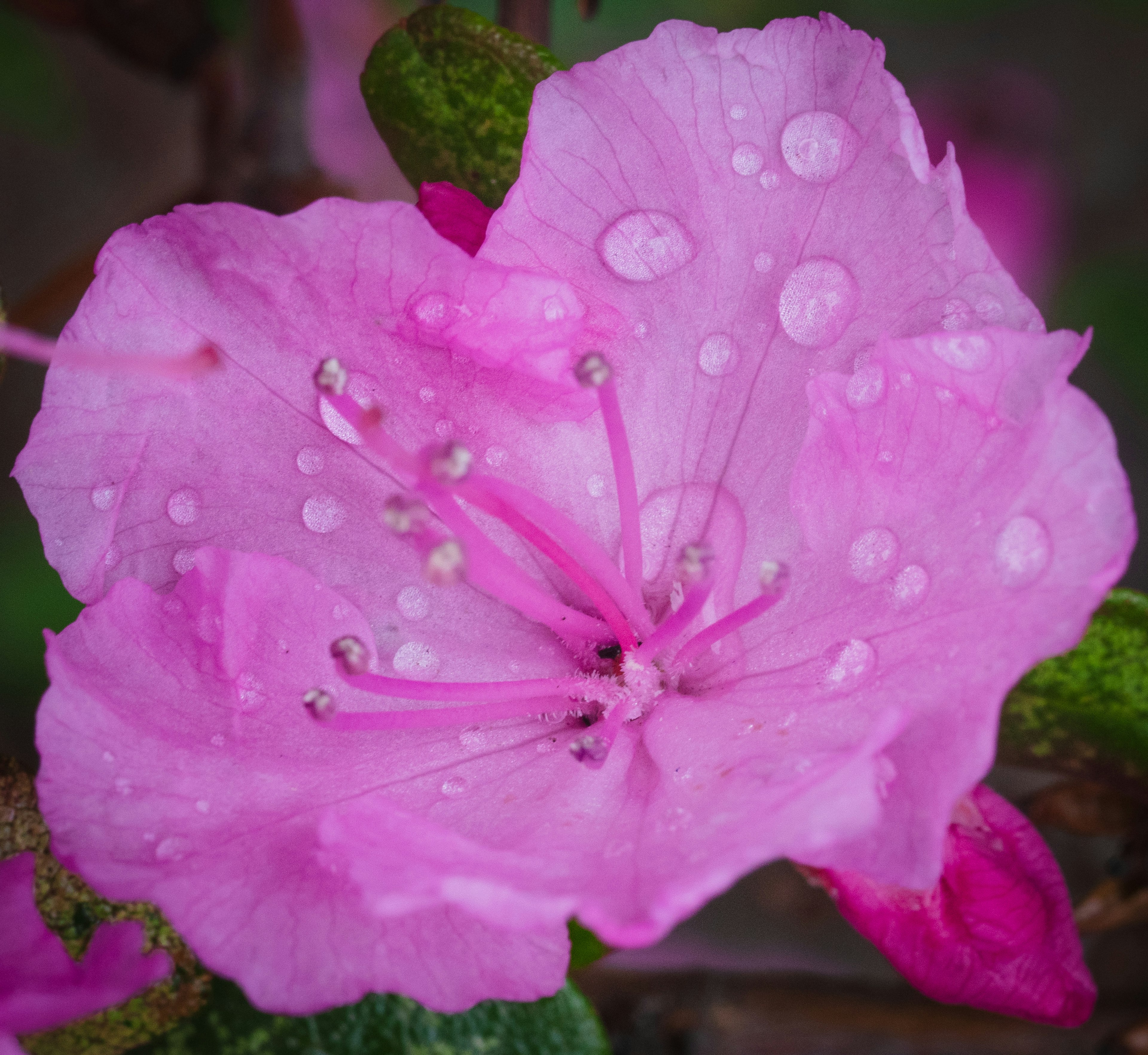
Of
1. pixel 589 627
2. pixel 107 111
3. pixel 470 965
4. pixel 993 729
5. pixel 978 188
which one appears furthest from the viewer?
pixel 107 111

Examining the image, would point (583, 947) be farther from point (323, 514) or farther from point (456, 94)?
point (456, 94)

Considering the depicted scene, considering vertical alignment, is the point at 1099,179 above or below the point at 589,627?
above

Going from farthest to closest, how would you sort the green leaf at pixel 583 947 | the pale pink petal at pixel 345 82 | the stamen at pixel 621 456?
the pale pink petal at pixel 345 82, the green leaf at pixel 583 947, the stamen at pixel 621 456

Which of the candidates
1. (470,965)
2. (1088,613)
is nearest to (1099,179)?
(1088,613)

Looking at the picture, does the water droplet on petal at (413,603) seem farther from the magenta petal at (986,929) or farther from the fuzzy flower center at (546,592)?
the magenta petal at (986,929)

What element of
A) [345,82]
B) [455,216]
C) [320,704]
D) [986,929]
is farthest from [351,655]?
[345,82]

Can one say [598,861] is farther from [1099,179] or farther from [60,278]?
[1099,179]

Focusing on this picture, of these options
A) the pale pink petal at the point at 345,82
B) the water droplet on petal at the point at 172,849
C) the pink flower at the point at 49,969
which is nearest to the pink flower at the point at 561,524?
the water droplet on petal at the point at 172,849
